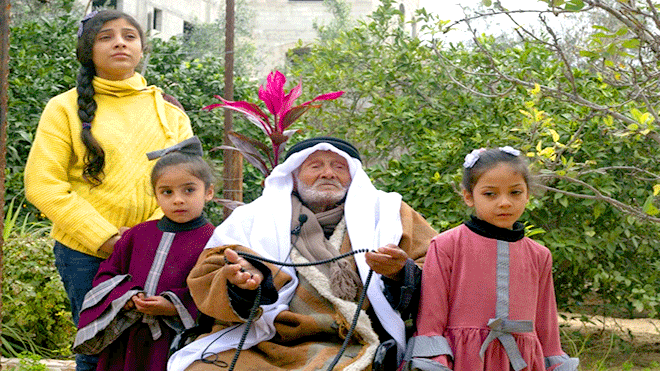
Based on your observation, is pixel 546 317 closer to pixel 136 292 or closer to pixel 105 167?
pixel 136 292

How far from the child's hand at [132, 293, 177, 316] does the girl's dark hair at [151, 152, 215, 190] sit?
491 millimetres

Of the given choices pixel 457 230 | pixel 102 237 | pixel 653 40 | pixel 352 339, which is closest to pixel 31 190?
pixel 102 237

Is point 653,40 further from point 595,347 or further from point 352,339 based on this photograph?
point 595,347

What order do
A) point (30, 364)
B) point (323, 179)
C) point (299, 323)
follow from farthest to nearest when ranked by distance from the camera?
point (30, 364), point (323, 179), point (299, 323)

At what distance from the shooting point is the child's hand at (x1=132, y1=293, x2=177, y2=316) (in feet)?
11.1

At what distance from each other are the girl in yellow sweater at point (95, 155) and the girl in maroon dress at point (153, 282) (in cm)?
14

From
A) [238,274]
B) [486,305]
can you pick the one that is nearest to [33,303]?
[238,274]

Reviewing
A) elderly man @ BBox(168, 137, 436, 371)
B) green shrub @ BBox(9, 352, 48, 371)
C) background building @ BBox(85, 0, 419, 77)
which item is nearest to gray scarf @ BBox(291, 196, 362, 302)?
elderly man @ BBox(168, 137, 436, 371)

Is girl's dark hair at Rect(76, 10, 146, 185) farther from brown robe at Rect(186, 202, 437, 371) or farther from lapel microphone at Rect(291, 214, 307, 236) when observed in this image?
lapel microphone at Rect(291, 214, 307, 236)

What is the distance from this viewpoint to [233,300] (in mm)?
3262

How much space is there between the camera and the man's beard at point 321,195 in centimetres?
367

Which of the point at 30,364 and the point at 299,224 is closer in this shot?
the point at 299,224

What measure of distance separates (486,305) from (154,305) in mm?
1345

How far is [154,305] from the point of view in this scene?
338cm
